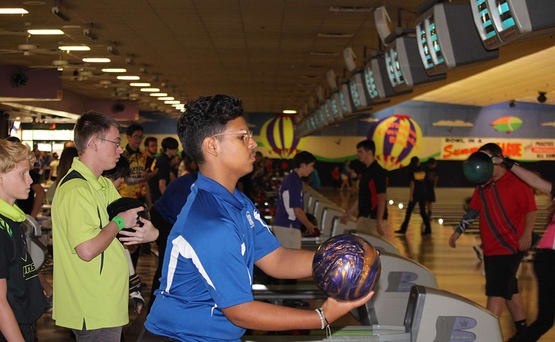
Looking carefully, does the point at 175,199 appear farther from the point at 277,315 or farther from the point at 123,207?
the point at 277,315

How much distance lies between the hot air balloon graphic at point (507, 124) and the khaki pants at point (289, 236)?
23.4m

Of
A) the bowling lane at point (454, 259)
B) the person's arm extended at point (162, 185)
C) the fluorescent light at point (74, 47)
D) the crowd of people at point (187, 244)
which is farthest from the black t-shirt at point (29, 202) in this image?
the bowling lane at point (454, 259)

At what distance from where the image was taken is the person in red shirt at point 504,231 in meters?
4.51

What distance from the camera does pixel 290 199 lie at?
6711 mm

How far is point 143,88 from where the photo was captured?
18.2 meters

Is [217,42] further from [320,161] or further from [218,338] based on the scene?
[320,161]

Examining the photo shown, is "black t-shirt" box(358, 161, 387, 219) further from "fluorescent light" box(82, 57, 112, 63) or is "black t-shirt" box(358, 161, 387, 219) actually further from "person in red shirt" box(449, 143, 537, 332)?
"fluorescent light" box(82, 57, 112, 63)

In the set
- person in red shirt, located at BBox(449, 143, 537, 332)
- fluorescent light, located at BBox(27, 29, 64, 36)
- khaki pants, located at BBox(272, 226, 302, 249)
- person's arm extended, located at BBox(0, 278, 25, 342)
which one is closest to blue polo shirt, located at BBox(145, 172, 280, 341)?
person's arm extended, located at BBox(0, 278, 25, 342)

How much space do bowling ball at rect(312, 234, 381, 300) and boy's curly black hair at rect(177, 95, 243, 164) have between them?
0.45 metres

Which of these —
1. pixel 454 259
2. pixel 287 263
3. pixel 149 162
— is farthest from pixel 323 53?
pixel 287 263

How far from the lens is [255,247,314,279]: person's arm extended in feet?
6.64

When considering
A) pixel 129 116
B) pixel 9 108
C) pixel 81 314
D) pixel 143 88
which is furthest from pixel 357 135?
pixel 81 314

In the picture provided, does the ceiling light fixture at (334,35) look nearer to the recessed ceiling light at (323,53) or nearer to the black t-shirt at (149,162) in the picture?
the recessed ceiling light at (323,53)

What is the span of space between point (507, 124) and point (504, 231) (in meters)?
25.2
